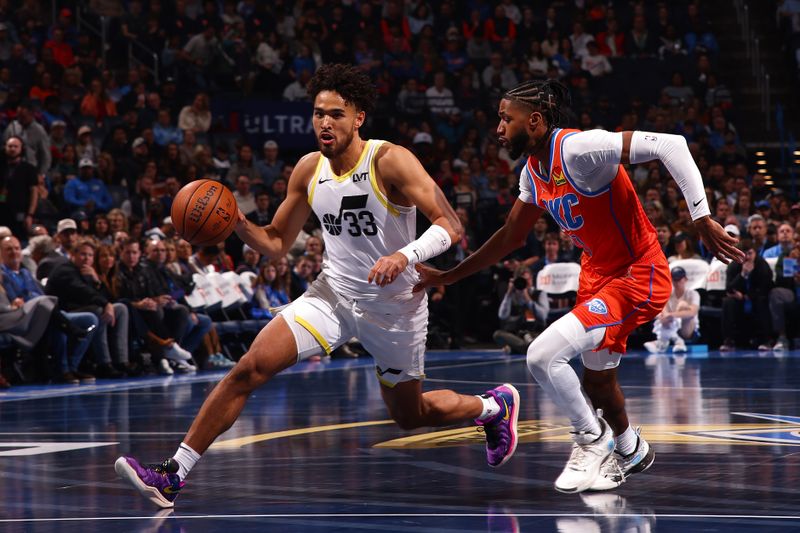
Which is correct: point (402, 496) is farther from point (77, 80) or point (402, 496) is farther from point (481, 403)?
point (77, 80)

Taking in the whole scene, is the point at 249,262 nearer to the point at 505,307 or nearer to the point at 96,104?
the point at 505,307

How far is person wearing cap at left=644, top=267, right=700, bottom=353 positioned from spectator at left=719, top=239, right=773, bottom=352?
1.31ft

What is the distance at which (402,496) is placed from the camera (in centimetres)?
566

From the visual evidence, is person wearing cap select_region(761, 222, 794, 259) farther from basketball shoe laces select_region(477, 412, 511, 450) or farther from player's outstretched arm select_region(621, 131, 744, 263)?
player's outstretched arm select_region(621, 131, 744, 263)

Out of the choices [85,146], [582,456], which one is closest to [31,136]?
[85,146]

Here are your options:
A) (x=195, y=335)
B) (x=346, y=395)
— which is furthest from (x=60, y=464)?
(x=195, y=335)

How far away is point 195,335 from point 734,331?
6807mm

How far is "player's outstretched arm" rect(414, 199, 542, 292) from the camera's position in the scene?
6.10m

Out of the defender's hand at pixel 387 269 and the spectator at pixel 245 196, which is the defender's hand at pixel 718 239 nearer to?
the defender's hand at pixel 387 269

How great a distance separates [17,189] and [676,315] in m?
8.20

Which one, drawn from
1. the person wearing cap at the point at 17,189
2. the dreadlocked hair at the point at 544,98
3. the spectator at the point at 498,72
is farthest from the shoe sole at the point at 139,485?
the spectator at the point at 498,72

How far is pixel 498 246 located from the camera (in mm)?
6293

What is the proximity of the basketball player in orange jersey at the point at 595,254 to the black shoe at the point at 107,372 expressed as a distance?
26.0 ft

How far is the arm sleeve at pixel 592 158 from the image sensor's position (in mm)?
5609
